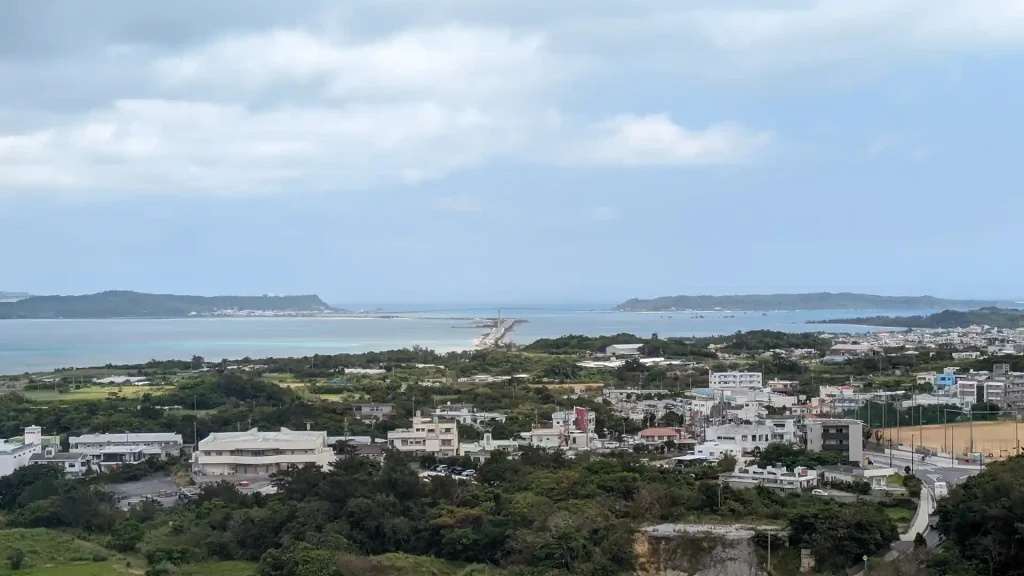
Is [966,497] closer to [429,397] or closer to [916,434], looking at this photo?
[916,434]

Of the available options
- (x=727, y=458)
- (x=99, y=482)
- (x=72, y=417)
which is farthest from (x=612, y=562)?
(x=72, y=417)

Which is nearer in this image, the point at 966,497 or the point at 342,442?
the point at 966,497

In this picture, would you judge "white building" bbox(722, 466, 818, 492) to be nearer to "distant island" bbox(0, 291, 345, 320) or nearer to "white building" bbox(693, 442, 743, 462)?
"white building" bbox(693, 442, 743, 462)

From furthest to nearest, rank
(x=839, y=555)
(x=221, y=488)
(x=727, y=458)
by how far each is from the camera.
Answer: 1. (x=727, y=458)
2. (x=221, y=488)
3. (x=839, y=555)

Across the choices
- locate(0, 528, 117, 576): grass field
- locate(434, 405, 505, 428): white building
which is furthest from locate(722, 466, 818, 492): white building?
locate(0, 528, 117, 576): grass field

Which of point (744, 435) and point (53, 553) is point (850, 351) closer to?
point (744, 435)

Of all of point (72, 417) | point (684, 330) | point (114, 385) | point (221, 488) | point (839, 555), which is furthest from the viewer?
point (684, 330)
